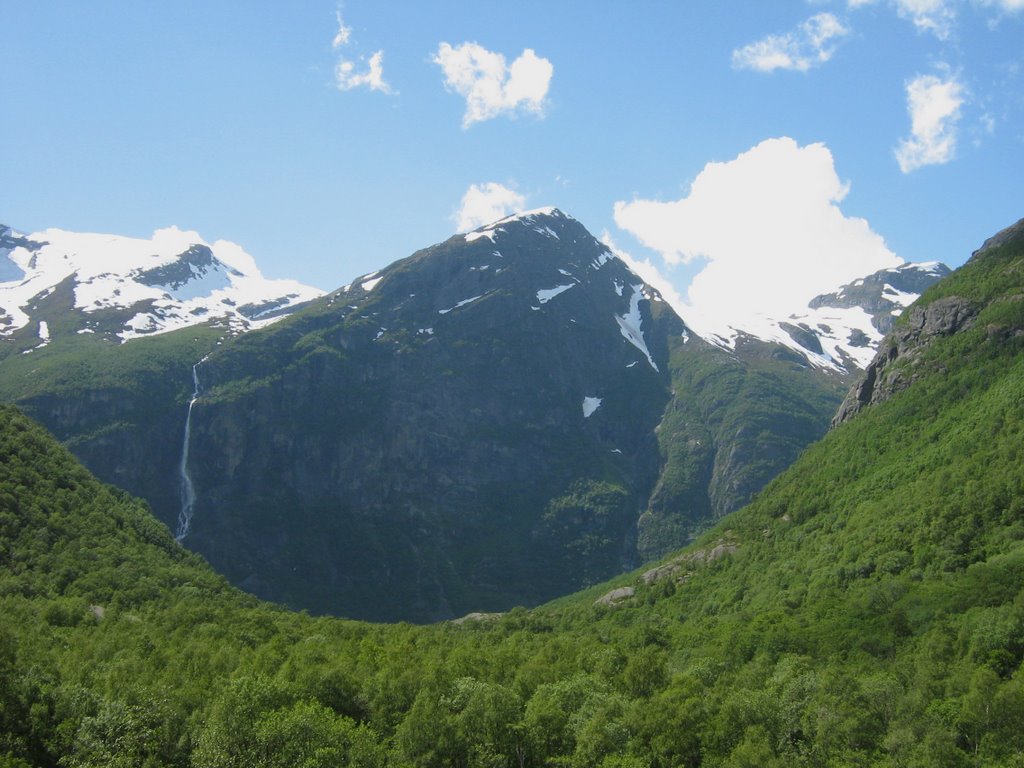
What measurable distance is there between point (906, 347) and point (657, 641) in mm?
107771

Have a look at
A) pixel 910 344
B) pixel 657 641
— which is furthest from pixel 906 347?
pixel 657 641

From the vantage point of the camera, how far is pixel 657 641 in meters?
123

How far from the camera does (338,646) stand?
315 ft

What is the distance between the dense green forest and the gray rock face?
7.26 feet

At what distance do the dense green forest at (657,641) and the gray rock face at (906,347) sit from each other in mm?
2212

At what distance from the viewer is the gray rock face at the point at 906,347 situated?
178750 millimetres

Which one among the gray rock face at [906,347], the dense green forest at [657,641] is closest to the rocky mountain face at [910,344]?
the gray rock face at [906,347]

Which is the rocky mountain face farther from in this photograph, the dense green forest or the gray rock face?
the dense green forest

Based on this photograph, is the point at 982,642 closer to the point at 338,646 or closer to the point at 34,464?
the point at 338,646

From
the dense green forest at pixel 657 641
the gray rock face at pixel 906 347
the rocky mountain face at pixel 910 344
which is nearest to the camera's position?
the dense green forest at pixel 657 641

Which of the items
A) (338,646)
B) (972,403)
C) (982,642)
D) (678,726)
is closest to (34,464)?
(338,646)

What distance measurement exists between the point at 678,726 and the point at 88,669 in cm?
5057

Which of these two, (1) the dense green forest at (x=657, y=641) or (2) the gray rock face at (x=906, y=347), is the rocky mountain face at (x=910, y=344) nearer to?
(2) the gray rock face at (x=906, y=347)

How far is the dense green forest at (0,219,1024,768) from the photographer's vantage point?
60.7 metres
